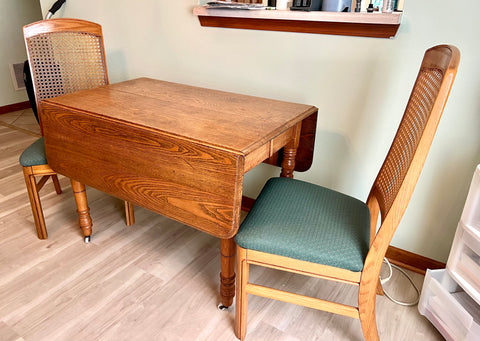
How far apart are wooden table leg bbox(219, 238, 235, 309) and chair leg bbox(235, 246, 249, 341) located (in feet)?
0.37

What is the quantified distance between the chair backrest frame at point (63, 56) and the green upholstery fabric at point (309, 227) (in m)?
1.23

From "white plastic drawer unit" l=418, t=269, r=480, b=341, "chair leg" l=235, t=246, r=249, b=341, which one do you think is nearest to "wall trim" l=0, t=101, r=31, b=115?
"chair leg" l=235, t=246, r=249, b=341

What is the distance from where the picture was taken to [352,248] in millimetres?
1108

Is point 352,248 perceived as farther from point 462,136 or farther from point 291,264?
point 462,136

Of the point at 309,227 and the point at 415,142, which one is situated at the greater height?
the point at 415,142

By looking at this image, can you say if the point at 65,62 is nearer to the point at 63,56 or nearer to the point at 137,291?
the point at 63,56

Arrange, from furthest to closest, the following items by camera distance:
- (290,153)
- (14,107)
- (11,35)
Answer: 1. (14,107)
2. (11,35)
3. (290,153)

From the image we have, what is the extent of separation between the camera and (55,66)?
5.99ft

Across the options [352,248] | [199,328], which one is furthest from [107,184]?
[352,248]

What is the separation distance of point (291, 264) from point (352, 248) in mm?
193

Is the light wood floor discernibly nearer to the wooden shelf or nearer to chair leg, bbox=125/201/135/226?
chair leg, bbox=125/201/135/226

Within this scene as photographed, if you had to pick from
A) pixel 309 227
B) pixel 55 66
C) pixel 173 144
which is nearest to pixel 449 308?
pixel 309 227

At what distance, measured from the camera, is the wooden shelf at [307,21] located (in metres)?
1.43

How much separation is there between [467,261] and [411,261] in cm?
49
